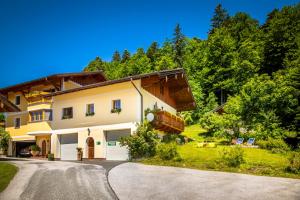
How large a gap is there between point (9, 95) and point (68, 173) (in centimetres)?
2862

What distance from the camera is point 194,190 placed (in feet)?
37.1

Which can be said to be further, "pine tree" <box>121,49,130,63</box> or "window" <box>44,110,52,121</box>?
"pine tree" <box>121,49,130,63</box>

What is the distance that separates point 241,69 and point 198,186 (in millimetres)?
44267

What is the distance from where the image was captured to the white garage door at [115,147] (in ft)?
83.8

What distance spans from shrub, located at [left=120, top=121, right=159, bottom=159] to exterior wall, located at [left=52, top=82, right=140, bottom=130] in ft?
6.67

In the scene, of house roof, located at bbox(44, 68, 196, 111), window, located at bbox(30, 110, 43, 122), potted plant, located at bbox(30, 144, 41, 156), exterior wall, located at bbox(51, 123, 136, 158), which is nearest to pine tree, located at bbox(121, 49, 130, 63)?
house roof, located at bbox(44, 68, 196, 111)

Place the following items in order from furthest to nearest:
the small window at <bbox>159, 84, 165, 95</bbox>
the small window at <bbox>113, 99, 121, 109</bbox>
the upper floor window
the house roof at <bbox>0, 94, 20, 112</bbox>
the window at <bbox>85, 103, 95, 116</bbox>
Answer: the small window at <bbox>159, 84, 165, 95</bbox>, the window at <bbox>85, 103, 95, 116</bbox>, the small window at <bbox>113, 99, 121, 109</bbox>, the upper floor window, the house roof at <bbox>0, 94, 20, 112</bbox>

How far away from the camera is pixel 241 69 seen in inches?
2084

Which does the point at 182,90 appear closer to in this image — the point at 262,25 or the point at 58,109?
the point at 58,109

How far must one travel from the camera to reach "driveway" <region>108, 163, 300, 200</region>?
10.5 meters

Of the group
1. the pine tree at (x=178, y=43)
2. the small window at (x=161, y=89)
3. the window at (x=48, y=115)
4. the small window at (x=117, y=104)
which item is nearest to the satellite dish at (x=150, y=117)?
the small window at (x=117, y=104)

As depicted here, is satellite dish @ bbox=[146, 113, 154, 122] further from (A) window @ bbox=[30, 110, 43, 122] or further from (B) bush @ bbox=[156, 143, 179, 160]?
(A) window @ bbox=[30, 110, 43, 122]

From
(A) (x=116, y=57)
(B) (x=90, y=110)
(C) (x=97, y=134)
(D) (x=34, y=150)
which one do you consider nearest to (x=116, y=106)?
(C) (x=97, y=134)

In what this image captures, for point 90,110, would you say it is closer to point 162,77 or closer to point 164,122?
point 164,122
